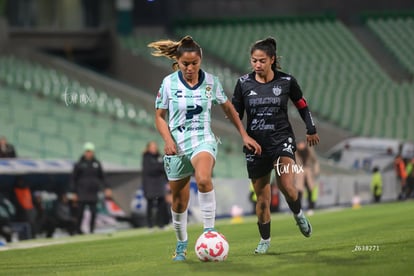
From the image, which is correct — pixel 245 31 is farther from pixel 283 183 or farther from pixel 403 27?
pixel 283 183

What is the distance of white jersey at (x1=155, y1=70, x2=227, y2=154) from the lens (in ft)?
41.4

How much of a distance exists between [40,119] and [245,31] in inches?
625

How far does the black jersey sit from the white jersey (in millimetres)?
915

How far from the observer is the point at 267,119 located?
13.6m

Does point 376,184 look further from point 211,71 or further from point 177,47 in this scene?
point 177,47

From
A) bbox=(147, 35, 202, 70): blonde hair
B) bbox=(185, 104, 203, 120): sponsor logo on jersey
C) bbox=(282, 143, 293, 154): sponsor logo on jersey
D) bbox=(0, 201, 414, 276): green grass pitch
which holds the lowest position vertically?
bbox=(0, 201, 414, 276): green grass pitch

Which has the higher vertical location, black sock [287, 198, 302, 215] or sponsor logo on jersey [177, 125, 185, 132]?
sponsor logo on jersey [177, 125, 185, 132]

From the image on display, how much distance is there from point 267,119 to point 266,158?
442mm

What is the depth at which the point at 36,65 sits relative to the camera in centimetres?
4047

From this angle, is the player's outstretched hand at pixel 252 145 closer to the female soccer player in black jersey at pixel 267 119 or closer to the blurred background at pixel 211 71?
the female soccer player in black jersey at pixel 267 119

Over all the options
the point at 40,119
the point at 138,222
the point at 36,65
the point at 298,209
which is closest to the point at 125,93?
the point at 36,65

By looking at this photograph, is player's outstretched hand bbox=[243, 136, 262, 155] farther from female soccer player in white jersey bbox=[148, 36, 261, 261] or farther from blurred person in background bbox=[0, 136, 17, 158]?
blurred person in background bbox=[0, 136, 17, 158]

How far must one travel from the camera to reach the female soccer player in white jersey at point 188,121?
12.6m

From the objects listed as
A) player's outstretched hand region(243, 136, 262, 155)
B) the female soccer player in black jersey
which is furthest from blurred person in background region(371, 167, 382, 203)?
player's outstretched hand region(243, 136, 262, 155)
